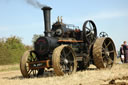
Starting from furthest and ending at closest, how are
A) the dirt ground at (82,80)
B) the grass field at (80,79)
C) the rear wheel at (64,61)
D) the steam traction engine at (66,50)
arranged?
the steam traction engine at (66,50)
the rear wheel at (64,61)
the grass field at (80,79)
the dirt ground at (82,80)

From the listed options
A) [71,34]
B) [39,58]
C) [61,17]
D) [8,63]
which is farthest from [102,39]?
[8,63]

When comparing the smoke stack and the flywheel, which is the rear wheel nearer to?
the flywheel

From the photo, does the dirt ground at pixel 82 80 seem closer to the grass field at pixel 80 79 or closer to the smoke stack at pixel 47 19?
the grass field at pixel 80 79

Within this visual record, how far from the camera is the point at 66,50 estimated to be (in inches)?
398

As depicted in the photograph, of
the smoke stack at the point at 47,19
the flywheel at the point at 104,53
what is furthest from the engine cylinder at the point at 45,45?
the flywheel at the point at 104,53

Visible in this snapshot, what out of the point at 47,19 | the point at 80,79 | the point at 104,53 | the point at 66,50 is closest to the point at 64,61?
the point at 66,50

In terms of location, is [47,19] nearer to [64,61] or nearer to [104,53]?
[64,61]

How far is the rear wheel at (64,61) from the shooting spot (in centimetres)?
888

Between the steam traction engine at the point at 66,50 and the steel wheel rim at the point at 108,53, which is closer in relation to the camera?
the steam traction engine at the point at 66,50

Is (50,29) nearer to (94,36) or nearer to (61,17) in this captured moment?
(61,17)

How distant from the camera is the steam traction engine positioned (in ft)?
31.6

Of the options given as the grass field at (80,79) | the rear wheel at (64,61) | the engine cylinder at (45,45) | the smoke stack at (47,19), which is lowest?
the grass field at (80,79)

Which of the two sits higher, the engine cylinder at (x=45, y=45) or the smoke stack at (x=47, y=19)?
the smoke stack at (x=47, y=19)

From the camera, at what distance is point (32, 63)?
391 inches
